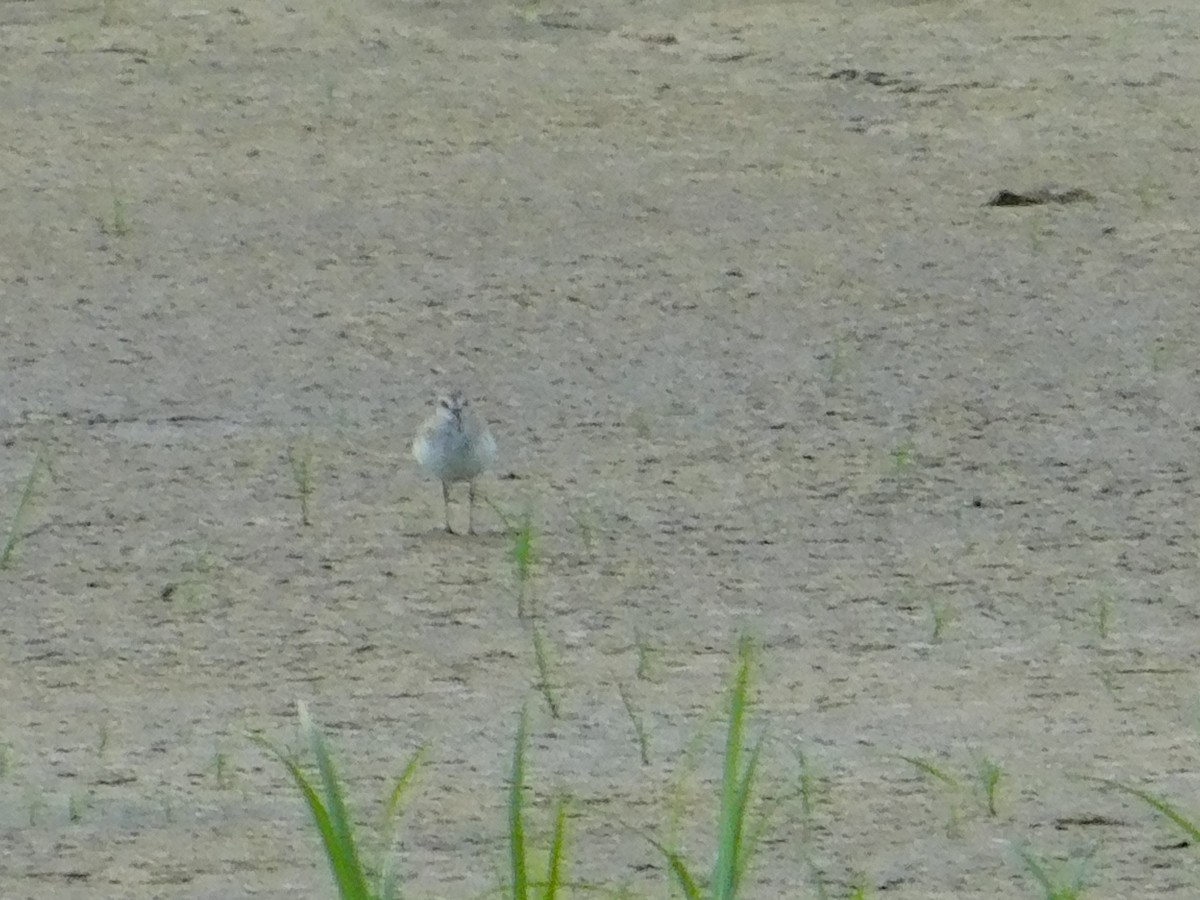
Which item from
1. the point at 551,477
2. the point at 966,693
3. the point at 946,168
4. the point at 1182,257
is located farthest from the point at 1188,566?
the point at 946,168

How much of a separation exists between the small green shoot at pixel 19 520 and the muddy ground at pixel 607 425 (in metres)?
0.04

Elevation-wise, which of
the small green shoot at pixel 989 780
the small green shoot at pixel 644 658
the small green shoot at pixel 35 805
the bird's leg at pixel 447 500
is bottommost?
the bird's leg at pixel 447 500

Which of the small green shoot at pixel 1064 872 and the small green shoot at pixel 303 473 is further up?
the small green shoot at pixel 1064 872

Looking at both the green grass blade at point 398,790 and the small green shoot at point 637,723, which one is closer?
the green grass blade at point 398,790

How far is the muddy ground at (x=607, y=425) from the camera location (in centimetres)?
471

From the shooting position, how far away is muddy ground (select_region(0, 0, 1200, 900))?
4715 mm

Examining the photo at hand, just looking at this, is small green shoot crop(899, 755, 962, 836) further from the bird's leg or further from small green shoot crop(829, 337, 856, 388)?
small green shoot crop(829, 337, 856, 388)

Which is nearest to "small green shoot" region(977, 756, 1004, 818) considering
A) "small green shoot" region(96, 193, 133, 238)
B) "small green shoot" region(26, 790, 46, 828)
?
"small green shoot" region(26, 790, 46, 828)

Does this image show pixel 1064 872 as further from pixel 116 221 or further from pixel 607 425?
pixel 116 221

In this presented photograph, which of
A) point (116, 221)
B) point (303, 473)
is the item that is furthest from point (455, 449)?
point (116, 221)

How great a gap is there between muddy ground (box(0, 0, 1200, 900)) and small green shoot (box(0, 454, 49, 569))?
37 millimetres

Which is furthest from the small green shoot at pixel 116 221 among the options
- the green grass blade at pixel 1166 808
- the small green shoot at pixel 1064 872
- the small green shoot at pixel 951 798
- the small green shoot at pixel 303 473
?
the small green shoot at pixel 1064 872

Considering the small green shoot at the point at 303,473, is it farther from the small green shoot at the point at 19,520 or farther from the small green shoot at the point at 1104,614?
the small green shoot at the point at 1104,614

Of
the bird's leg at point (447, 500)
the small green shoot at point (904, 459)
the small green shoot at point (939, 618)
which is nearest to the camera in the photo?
the small green shoot at point (939, 618)
